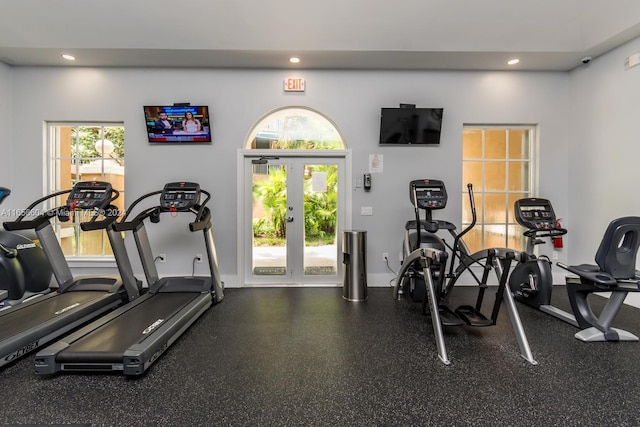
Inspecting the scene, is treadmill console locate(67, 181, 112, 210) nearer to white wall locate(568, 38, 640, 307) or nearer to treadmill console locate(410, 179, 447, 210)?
treadmill console locate(410, 179, 447, 210)

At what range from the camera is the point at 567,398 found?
172cm

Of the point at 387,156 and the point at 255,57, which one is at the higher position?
the point at 255,57

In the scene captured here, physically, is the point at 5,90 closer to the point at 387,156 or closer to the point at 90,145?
the point at 90,145

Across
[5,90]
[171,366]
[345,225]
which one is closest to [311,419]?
[171,366]

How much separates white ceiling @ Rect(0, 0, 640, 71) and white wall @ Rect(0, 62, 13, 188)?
0.39 metres

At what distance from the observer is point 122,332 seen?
2.25 metres

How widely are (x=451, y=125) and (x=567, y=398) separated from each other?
3401mm

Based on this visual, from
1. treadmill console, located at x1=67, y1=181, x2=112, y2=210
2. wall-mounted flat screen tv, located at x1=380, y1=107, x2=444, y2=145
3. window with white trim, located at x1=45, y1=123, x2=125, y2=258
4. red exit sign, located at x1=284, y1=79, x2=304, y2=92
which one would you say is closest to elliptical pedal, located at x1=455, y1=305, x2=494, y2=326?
wall-mounted flat screen tv, located at x1=380, y1=107, x2=444, y2=145

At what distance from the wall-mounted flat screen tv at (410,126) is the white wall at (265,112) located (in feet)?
0.44

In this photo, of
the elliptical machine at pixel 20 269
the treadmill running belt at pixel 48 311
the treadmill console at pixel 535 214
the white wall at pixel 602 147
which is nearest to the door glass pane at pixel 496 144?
the white wall at pixel 602 147

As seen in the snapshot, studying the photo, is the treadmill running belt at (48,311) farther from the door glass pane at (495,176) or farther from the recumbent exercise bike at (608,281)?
the door glass pane at (495,176)

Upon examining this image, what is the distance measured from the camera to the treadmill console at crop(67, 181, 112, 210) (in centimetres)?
302

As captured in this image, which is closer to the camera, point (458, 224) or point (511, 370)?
point (511, 370)

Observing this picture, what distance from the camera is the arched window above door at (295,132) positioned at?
4.06m
